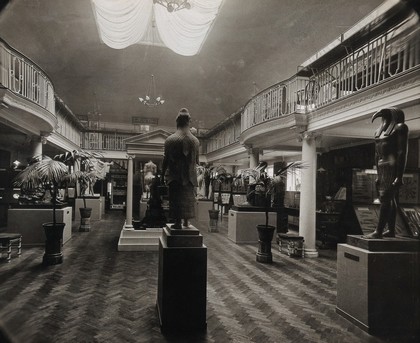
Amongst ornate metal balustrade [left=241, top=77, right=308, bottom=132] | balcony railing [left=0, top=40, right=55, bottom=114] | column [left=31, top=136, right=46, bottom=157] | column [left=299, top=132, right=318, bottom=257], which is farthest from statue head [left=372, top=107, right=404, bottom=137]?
column [left=31, top=136, right=46, bottom=157]

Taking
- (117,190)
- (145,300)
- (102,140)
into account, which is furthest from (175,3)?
(117,190)

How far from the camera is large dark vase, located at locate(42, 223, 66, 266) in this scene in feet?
18.7

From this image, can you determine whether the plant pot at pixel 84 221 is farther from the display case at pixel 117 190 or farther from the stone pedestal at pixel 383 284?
the stone pedestal at pixel 383 284

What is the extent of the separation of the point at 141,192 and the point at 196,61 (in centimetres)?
607

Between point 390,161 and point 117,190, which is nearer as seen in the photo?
point 390,161

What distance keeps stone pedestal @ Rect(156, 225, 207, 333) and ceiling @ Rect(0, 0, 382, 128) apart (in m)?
5.71

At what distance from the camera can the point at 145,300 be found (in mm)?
4047

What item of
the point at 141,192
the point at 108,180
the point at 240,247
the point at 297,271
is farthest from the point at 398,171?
the point at 108,180

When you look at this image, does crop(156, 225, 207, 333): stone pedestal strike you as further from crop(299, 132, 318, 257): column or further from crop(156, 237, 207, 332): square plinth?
crop(299, 132, 318, 257): column

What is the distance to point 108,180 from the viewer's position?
17.0m

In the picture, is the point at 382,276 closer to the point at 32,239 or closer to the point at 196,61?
the point at 32,239

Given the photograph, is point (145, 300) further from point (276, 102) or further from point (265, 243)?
point (276, 102)

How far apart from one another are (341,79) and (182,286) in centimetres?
503

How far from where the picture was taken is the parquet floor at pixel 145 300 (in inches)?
121
